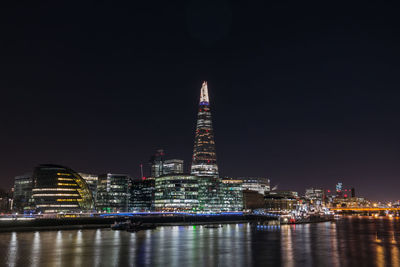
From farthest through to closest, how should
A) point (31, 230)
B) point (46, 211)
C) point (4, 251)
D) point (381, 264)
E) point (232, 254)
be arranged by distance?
point (46, 211), point (31, 230), point (4, 251), point (232, 254), point (381, 264)

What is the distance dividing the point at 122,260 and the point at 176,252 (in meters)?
12.3

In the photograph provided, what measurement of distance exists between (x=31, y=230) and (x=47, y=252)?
75.8 meters

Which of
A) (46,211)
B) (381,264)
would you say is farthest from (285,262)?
(46,211)

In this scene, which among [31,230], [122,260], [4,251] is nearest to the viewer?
[122,260]

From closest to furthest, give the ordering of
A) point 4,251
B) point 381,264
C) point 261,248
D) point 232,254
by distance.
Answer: point 381,264 < point 232,254 < point 4,251 < point 261,248

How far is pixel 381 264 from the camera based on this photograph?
4950 cm

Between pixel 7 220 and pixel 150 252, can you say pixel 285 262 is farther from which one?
pixel 7 220

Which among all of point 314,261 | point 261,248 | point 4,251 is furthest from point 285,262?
point 4,251

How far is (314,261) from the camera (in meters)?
52.5

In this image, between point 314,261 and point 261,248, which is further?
point 261,248

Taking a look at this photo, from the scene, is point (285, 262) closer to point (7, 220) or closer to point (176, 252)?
point (176, 252)

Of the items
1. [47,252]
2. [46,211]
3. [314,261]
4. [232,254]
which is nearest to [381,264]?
[314,261]

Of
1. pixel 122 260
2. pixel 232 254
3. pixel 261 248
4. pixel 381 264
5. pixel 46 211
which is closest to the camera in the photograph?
pixel 381 264

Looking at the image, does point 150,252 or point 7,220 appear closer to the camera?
point 150,252
